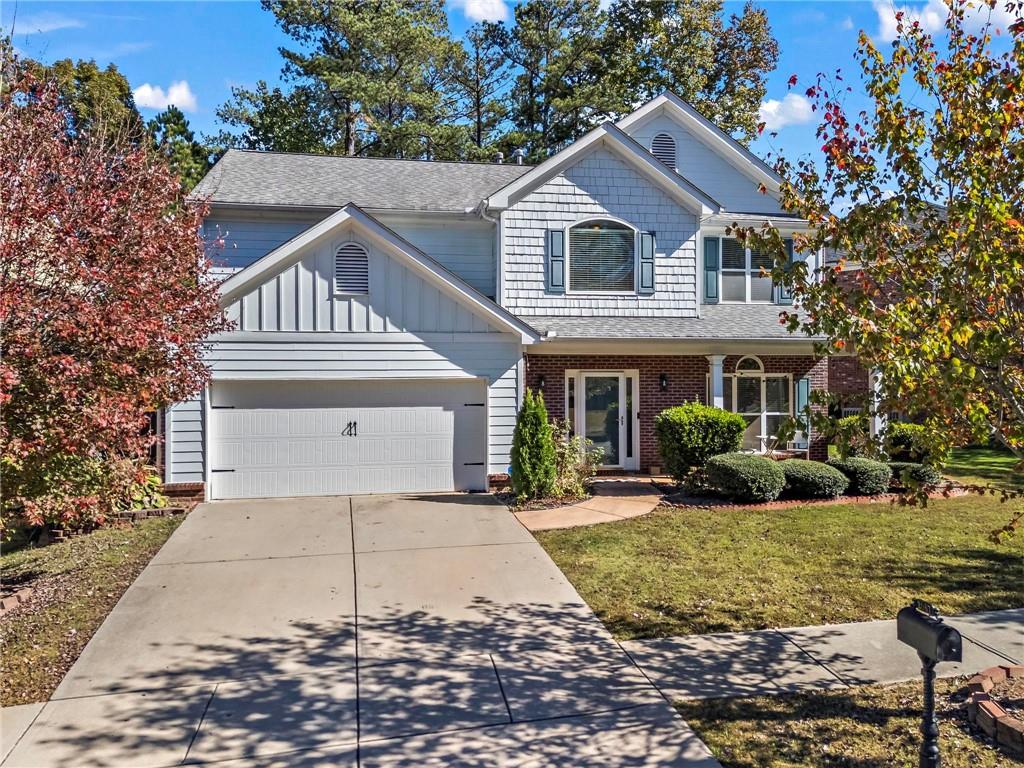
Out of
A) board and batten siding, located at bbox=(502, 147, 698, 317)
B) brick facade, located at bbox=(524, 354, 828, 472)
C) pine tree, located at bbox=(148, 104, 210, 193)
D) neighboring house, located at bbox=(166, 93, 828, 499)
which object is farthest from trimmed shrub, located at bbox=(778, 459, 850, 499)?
pine tree, located at bbox=(148, 104, 210, 193)

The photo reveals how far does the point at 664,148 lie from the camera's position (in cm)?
1577

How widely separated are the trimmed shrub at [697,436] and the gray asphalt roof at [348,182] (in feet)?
20.2

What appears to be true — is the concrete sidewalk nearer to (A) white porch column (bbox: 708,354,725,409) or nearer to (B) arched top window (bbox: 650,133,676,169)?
(A) white porch column (bbox: 708,354,725,409)

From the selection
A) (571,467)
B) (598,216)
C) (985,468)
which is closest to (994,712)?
(571,467)

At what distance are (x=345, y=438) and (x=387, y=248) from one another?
3.28m

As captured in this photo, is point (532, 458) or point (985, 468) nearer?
point (532, 458)

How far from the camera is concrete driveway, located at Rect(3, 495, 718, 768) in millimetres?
4180

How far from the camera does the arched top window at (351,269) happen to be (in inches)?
439

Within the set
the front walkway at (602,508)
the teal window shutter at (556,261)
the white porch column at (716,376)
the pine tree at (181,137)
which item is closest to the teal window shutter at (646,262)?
the teal window shutter at (556,261)

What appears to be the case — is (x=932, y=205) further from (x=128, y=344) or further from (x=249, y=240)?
(x=249, y=240)

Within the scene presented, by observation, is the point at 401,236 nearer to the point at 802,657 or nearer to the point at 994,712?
the point at 802,657

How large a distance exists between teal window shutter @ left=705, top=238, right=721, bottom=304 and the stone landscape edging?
34.1 feet

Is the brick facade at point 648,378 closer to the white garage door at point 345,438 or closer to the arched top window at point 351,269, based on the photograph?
the white garage door at point 345,438

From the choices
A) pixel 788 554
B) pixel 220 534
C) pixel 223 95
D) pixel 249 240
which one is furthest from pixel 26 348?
pixel 223 95
